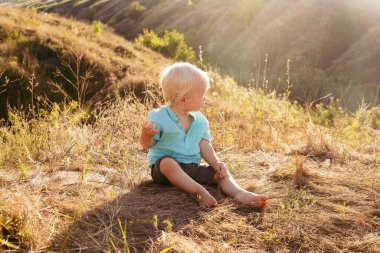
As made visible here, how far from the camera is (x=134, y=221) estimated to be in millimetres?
2469

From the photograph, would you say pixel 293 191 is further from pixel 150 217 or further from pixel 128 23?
pixel 128 23

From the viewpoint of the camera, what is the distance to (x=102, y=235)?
2256 mm

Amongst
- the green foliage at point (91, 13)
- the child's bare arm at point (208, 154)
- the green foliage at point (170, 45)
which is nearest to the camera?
the child's bare arm at point (208, 154)

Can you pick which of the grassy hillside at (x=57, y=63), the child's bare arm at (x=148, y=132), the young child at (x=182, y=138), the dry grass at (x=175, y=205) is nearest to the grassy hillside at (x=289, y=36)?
the grassy hillside at (x=57, y=63)

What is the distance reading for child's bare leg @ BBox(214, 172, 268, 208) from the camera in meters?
2.86

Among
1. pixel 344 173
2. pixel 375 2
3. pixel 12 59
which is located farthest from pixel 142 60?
pixel 375 2

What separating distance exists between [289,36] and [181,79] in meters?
25.1

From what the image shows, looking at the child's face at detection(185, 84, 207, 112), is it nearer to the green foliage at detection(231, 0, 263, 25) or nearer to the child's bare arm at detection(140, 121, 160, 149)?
the child's bare arm at detection(140, 121, 160, 149)

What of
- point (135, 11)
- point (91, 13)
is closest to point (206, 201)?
point (135, 11)

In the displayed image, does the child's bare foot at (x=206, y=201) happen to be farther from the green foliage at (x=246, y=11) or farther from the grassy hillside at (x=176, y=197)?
the green foliage at (x=246, y=11)

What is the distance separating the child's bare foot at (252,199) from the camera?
2.86 m

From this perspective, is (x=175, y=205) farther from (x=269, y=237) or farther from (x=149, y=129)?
(x=269, y=237)

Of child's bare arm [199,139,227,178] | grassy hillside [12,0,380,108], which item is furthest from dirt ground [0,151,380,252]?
grassy hillside [12,0,380,108]

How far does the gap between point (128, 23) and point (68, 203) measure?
34757 mm
